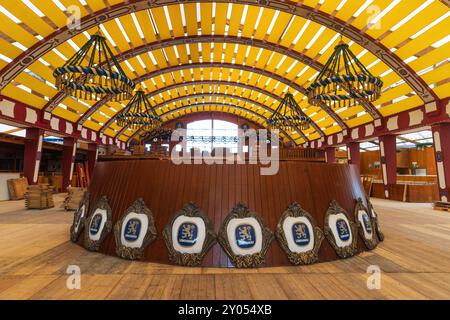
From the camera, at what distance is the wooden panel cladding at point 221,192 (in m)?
3.19

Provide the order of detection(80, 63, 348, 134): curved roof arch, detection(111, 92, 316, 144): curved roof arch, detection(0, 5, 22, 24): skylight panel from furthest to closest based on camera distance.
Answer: detection(111, 92, 316, 144): curved roof arch, detection(80, 63, 348, 134): curved roof arch, detection(0, 5, 22, 24): skylight panel

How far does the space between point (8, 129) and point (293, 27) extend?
15.7 metres

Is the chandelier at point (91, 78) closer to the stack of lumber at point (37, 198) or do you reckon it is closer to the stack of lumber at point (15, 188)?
the stack of lumber at point (37, 198)

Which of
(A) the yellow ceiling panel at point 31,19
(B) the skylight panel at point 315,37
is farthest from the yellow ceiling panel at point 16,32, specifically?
(B) the skylight panel at point 315,37

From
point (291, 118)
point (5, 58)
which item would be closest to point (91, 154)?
point (5, 58)

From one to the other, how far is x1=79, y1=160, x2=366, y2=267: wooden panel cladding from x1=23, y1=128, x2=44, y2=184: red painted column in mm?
11032

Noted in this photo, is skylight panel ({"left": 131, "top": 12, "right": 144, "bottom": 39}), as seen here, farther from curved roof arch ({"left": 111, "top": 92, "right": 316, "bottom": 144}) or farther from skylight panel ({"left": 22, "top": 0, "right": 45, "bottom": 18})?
curved roof arch ({"left": 111, "top": 92, "right": 316, "bottom": 144})

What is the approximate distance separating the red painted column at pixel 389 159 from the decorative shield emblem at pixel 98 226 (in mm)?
13829

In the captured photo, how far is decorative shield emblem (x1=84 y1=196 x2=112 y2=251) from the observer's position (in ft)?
11.8

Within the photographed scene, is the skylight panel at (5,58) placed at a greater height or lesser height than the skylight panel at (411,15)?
lesser

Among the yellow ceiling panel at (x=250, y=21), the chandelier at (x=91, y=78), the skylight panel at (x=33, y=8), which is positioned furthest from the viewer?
the yellow ceiling panel at (x=250, y=21)

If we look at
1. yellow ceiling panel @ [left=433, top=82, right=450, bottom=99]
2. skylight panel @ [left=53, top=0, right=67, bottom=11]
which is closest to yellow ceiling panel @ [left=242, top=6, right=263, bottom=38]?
skylight panel @ [left=53, top=0, right=67, bottom=11]

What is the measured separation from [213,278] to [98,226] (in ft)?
6.55
